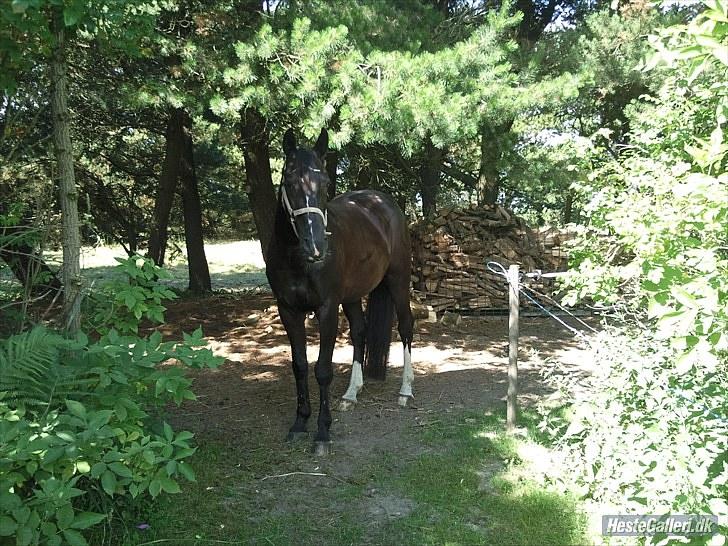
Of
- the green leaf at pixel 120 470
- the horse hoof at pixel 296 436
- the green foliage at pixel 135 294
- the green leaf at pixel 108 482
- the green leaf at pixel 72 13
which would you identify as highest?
the green leaf at pixel 72 13

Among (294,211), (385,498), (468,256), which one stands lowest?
(385,498)

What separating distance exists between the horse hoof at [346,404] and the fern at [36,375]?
247 cm

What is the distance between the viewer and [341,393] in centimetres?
520

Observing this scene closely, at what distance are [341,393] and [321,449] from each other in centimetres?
136

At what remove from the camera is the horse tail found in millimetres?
5469

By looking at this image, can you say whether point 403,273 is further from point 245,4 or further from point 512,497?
point 245,4

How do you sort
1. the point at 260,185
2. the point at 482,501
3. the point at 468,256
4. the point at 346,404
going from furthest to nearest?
the point at 468,256 < the point at 260,185 < the point at 346,404 < the point at 482,501

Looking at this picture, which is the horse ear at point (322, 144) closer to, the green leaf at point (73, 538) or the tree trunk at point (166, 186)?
the green leaf at point (73, 538)

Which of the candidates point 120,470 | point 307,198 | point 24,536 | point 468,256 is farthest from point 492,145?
point 24,536

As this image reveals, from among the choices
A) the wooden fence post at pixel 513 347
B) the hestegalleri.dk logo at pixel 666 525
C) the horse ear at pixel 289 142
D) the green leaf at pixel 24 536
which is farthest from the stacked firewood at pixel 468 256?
the green leaf at pixel 24 536

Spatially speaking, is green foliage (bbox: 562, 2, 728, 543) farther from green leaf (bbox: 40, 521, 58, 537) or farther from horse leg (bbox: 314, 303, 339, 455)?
green leaf (bbox: 40, 521, 58, 537)

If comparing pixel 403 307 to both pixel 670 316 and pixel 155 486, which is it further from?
pixel 670 316

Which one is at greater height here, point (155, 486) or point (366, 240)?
point (366, 240)

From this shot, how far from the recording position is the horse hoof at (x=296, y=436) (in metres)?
4.08
